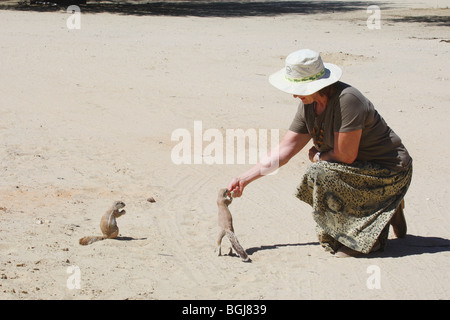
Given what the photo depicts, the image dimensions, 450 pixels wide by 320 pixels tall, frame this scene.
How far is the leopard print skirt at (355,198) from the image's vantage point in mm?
5141

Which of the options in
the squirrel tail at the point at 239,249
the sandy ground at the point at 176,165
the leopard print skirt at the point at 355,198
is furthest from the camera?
the squirrel tail at the point at 239,249

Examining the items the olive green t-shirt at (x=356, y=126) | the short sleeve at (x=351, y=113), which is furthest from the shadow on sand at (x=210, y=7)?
the short sleeve at (x=351, y=113)

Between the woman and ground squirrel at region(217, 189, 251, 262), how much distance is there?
0.25 meters

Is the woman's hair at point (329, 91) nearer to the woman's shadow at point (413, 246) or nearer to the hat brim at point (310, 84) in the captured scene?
the hat brim at point (310, 84)

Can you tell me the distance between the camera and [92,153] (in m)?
8.19

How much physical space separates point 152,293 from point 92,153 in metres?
3.85

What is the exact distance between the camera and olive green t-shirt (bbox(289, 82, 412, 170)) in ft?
16.1

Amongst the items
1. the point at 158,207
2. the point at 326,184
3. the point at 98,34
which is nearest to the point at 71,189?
the point at 158,207

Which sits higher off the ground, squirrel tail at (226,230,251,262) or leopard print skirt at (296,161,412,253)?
leopard print skirt at (296,161,412,253)

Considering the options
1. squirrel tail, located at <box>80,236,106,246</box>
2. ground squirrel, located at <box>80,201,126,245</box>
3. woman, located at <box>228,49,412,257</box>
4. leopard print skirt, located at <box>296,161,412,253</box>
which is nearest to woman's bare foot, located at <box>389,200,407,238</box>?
woman, located at <box>228,49,412,257</box>

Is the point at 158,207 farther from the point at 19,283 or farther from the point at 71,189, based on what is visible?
the point at 19,283

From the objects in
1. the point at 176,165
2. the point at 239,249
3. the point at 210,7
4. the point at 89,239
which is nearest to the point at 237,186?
the point at 239,249

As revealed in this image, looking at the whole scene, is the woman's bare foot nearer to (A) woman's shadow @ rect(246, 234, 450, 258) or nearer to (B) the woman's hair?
(A) woman's shadow @ rect(246, 234, 450, 258)

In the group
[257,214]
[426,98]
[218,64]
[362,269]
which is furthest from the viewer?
[218,64]
